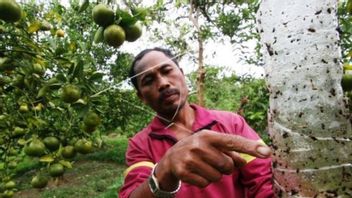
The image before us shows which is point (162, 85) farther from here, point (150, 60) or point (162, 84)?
point (150, 60)

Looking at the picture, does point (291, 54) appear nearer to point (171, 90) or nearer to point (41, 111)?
point (171, 90)

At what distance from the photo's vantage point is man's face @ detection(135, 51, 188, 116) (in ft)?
6.02

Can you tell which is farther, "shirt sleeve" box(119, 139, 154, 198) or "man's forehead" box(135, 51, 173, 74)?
"man's forehead" box(135, 51, 173, 74)

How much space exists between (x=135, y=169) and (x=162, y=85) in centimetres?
42

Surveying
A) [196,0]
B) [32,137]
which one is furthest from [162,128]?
[196,0]

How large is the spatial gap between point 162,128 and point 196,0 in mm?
5353

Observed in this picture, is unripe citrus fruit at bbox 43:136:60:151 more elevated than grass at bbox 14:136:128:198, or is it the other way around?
unripe citrus fruit at bbox 43:136:60:151

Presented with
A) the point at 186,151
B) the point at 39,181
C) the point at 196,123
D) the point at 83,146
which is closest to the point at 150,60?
the point at 196,123

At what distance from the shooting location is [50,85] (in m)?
1.56

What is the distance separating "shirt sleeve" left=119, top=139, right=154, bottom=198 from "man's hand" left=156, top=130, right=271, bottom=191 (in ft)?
2.05

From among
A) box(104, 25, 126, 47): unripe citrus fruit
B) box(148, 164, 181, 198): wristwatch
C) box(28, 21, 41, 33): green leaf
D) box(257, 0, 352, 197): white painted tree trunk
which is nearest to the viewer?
box(257, 0, 352, 197): white painted tree trunk

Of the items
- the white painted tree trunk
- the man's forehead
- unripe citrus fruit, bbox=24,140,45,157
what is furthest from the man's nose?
the white painted tree trunk

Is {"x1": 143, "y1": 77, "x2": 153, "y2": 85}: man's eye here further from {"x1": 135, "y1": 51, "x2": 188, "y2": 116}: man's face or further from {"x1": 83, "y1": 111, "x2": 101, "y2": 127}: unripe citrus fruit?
{"x1": 83, "y1": 111, "x2": 101, "y2": 127}: unripe citrus fruit

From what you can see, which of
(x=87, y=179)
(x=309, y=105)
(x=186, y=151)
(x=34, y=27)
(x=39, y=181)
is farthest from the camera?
(x=87, y=179)
